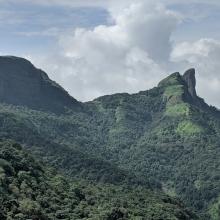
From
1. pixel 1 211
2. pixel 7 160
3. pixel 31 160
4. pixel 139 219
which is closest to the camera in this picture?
pixel 1 211

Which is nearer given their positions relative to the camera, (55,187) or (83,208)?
(83,208)

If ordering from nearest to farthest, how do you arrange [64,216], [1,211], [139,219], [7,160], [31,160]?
1. [1,211]
2. [64,216]
3. [139,219]
4. [7,160]
5. [31,160]

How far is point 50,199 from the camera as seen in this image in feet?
530

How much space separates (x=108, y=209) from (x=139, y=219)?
850 cm

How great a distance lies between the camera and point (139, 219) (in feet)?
543

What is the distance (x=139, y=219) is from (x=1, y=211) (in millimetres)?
43079

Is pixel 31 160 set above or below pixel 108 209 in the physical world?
above

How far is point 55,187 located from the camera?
178 metres

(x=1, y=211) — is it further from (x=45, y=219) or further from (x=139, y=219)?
(x=139, y=219)

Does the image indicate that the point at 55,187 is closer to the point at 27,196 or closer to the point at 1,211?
the point at 27,196

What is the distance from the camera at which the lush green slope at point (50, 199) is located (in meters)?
145

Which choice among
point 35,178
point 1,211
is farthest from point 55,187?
point 1,211

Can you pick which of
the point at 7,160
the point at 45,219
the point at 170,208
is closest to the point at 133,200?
the point at 170,208

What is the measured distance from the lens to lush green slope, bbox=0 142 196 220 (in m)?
145
